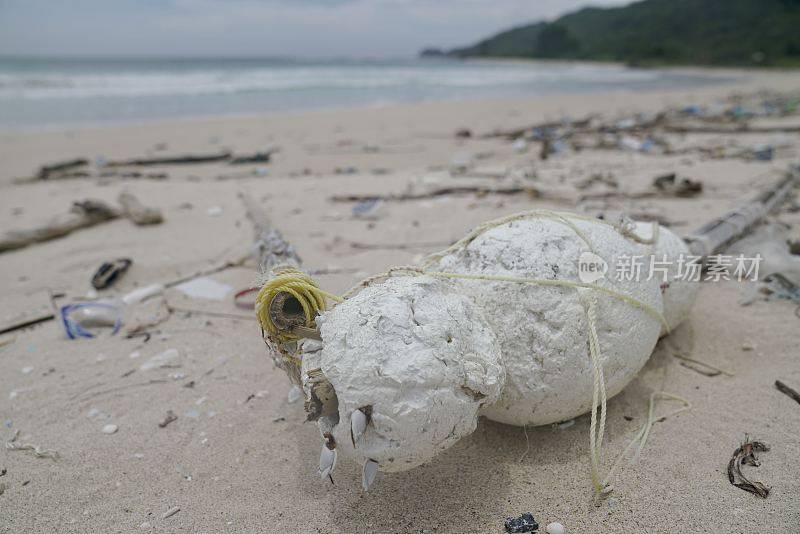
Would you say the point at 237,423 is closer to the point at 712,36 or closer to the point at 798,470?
the point at 798,470

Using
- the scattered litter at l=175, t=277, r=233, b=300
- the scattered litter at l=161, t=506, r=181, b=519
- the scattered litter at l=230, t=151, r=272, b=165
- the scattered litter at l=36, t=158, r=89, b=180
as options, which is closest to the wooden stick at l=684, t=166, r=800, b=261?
the scattered litter at l=161, t=506, r=181, b=519

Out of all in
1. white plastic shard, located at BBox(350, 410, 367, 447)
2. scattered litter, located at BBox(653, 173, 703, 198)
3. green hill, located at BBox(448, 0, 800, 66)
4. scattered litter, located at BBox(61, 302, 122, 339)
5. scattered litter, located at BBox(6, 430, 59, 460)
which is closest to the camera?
white plastic shard, located at BBox(350, 410, 367, 447)

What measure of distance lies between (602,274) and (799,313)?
1839mm

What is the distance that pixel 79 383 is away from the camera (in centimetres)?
273

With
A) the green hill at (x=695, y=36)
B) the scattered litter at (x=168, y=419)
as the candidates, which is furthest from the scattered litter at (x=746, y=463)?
the green hill at (x=695, y=36)

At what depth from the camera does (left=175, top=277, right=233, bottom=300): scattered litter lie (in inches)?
146

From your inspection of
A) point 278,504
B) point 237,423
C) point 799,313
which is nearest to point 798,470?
point 799,313

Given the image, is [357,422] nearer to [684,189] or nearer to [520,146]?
[684,189]

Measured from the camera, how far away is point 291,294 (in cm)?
188

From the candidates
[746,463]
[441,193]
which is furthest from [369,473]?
[441,193]

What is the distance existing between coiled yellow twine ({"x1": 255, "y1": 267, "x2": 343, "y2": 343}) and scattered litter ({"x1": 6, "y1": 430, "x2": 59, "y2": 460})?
4.01 ft

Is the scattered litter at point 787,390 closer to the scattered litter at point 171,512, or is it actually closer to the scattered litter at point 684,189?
the scattered litter at point 171,512

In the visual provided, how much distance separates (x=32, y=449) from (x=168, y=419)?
1.90ft

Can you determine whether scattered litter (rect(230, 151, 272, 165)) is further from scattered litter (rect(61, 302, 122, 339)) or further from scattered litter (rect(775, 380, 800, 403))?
scattered litter (rect(775, 380, 800, 403))
